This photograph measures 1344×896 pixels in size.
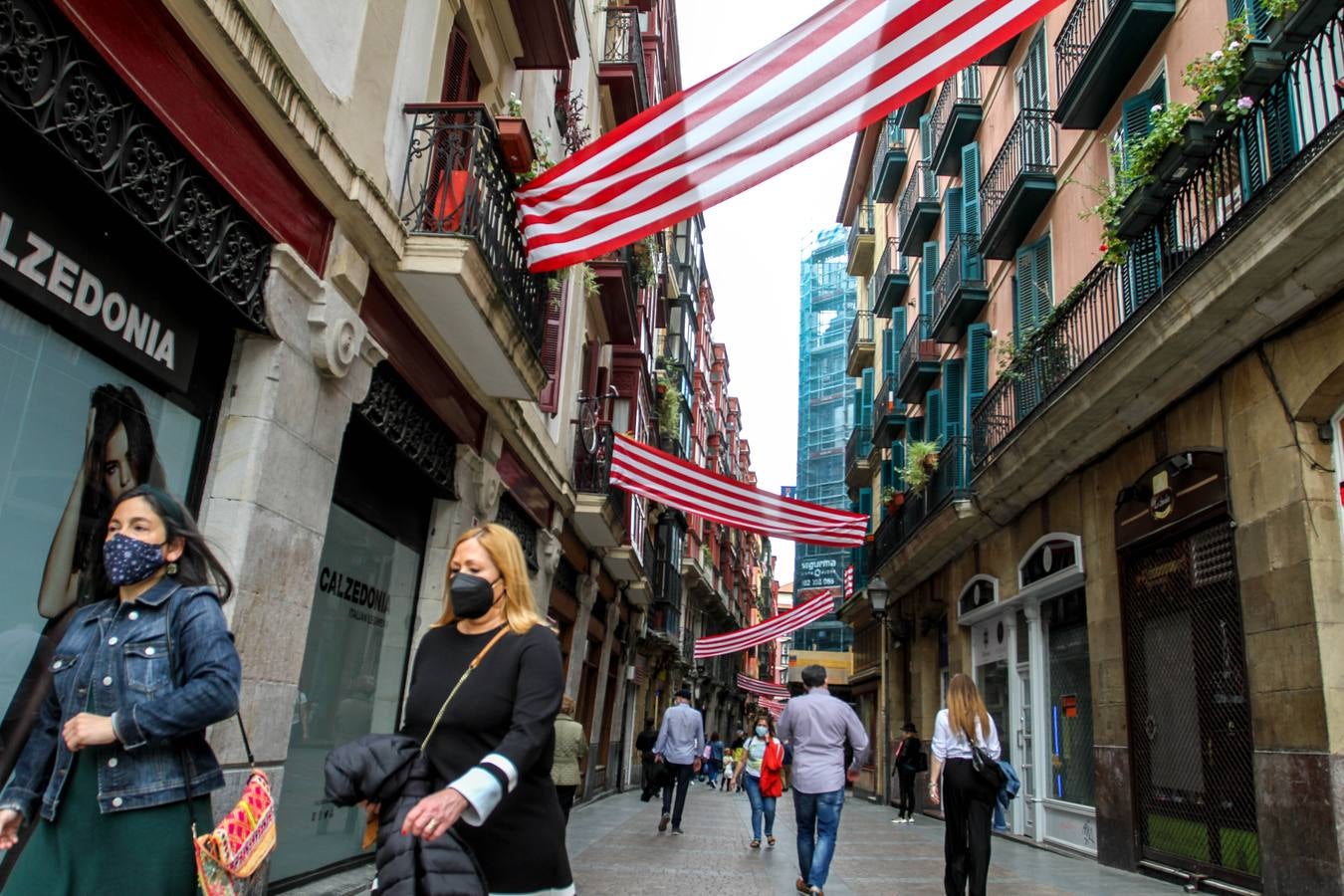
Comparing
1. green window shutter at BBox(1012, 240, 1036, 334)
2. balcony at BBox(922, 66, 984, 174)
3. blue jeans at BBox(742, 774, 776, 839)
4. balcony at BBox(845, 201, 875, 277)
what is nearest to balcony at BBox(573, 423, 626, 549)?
blue jeans at BBox(742, 774, 776, 839)

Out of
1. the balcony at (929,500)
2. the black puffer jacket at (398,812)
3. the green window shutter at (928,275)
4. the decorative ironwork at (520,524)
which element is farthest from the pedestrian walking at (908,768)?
the black puffer jacket at (398,812)

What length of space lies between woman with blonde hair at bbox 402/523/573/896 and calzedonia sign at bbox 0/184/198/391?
2.40 meters

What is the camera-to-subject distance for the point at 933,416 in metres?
20.5

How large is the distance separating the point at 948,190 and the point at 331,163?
1599 centimetres

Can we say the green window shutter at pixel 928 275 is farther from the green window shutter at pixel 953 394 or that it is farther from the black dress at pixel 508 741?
the black dress at pixel 508 741

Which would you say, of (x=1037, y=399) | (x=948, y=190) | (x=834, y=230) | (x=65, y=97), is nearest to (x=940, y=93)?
(x=948, y=190)

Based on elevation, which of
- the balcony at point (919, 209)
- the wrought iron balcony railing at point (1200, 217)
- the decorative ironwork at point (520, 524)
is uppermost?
the balcony at point (919, 209)

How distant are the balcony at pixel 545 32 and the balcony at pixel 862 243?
22.6 meters

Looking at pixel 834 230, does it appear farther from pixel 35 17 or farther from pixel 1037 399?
pixel 35 17

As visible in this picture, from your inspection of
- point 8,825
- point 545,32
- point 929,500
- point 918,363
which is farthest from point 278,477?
point 918,363

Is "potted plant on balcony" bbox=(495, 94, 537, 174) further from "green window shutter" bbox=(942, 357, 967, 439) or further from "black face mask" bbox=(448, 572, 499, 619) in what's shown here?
"green window shutter" bbox=(942, 357, 967, 439)

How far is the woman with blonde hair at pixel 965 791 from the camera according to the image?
6797mm

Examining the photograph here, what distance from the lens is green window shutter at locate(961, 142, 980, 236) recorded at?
18.0m

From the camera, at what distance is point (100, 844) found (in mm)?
2723
